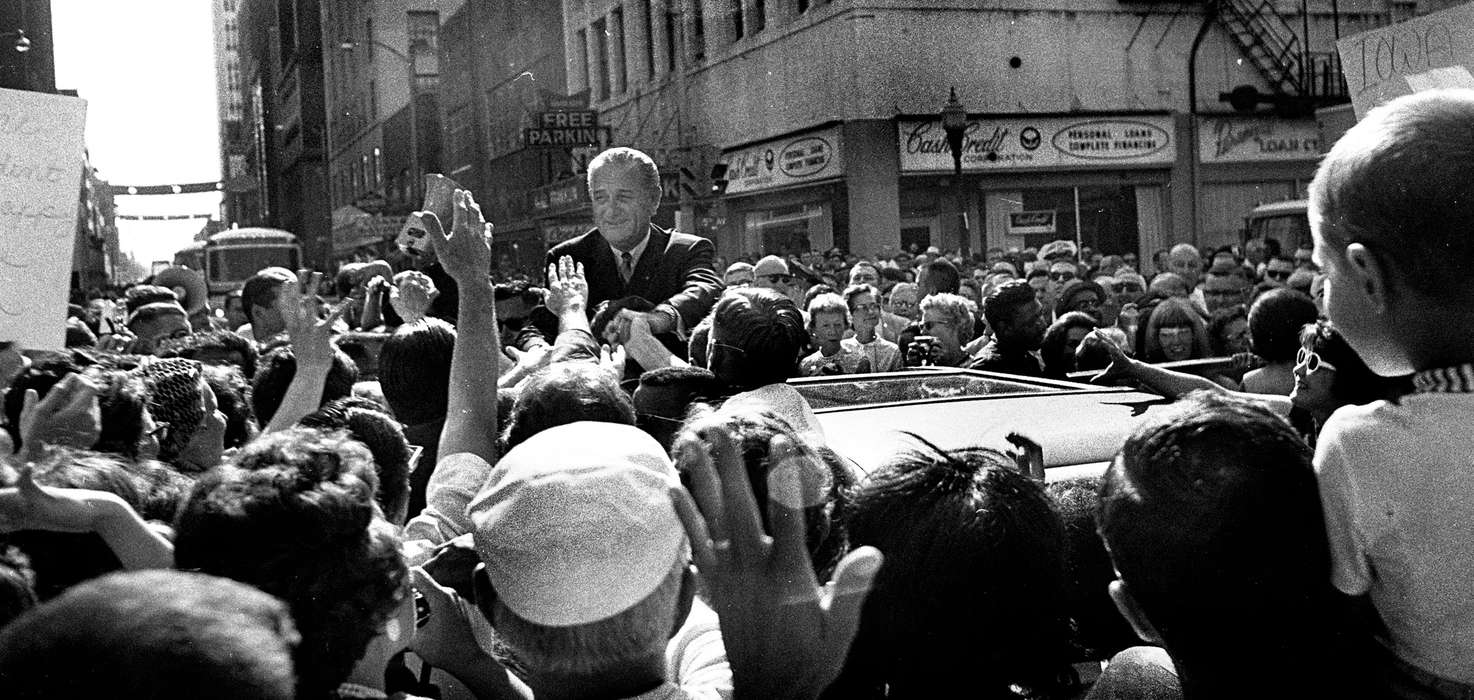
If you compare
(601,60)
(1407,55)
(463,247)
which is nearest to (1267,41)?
(601,60)

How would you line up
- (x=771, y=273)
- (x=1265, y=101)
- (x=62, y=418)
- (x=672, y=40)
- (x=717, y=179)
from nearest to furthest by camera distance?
(x=62, y=418)
(x=771, y=273)
(x=717, y=179)
(x=1265, y=101)
(x=672, y=40)

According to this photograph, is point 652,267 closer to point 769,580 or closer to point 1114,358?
point 1114,358

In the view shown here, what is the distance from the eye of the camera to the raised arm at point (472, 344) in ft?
10.5

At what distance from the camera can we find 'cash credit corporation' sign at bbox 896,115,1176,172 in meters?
24.0

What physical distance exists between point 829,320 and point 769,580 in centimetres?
585

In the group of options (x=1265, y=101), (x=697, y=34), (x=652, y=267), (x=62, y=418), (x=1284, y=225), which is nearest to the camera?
(x=62, y=418)

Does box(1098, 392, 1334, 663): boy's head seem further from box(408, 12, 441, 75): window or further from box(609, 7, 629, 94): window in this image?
box(408, 12, 441, 75): window

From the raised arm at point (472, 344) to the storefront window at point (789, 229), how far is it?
2196cm

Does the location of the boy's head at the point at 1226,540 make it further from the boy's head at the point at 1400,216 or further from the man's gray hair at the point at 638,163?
the man's gray hair at the point at 638,163

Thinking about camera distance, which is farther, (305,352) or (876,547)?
(305,352)

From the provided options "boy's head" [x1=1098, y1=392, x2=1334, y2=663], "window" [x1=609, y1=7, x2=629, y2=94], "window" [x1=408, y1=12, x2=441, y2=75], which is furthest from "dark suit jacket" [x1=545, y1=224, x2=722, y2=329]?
"window" [x1=408, y1=12, x2=441, y2=75]

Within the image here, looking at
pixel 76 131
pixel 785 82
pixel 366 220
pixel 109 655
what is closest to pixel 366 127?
pixel 366 220

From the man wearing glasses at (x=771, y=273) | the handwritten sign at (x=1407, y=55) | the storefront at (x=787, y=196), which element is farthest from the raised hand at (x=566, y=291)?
the storefront at (x=787, y=196)

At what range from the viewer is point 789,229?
2673 cm
